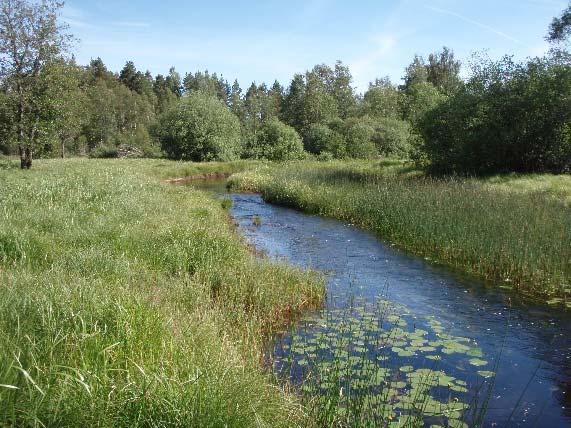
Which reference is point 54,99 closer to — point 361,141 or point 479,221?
point 479,221

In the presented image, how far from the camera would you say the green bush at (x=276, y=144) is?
5203 cm

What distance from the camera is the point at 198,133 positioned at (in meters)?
52.2

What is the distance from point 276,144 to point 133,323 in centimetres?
4879

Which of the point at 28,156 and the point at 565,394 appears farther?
the point at 28,156

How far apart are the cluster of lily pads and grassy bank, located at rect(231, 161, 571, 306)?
3.81 meters

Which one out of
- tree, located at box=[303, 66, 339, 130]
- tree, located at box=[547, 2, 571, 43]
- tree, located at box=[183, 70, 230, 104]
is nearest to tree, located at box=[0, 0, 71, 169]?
tree, located at box=[547, 2, 571, 43]

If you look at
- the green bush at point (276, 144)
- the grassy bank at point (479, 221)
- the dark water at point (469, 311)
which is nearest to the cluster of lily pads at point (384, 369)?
the dark water at point (469, 311)

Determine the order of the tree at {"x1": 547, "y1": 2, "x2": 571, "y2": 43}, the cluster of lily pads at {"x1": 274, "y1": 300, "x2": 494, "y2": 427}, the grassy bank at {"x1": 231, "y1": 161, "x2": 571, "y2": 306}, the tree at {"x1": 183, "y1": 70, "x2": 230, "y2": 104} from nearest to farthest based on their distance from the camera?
the cluster of lily pads at {"x1": 274, "y1": 300, "x2": 494, "y2": 427}, the grassy bank at {"x1": 231, "y1": 161, "x2": 571, "y2": 306}, the tree at {"x1": 547, "y1": 2, "x2": 571, "y2": 43}, the tree at {"x1": 183, "y1": 70, "x2": 230, "y2": 104}

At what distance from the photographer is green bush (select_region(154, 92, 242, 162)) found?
52156mm

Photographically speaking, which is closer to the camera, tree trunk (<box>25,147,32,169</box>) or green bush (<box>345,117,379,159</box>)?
tree trunk (<box>25,147,32,169</box>)

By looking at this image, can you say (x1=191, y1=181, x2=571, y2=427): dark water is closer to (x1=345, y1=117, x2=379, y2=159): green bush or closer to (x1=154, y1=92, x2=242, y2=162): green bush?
(x1=345, y1=117, x2=379, y2=159): green bush

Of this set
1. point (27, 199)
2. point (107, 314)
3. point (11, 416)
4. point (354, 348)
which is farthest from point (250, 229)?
point (11, 416)

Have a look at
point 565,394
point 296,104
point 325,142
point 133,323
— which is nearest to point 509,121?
point 565,394

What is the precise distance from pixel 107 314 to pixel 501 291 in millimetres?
8663
